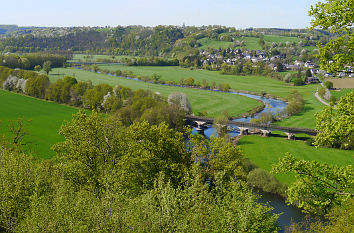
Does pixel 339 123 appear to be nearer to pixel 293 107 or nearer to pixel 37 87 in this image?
pixel 293 107

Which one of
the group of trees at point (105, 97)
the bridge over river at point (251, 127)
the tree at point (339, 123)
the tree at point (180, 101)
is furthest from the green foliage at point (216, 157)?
the tree at point (180, 101)

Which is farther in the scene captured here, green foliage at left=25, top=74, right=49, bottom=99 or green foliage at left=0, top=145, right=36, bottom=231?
green foliage at left=25, top=74, right=49, bottom=99

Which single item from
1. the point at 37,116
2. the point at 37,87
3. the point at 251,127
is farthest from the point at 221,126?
the point at 37,87

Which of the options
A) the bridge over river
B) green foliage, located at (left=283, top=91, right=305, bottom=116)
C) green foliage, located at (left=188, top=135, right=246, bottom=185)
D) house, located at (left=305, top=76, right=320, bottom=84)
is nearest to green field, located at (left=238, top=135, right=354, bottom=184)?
the bridge over river

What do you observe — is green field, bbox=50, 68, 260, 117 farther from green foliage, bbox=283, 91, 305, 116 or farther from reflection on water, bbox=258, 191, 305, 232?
reflection on water, bbox=258, 191, 305, 232

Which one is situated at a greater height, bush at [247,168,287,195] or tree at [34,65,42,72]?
tree at [34,65,42,72]

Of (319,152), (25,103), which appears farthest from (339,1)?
(25,103)
